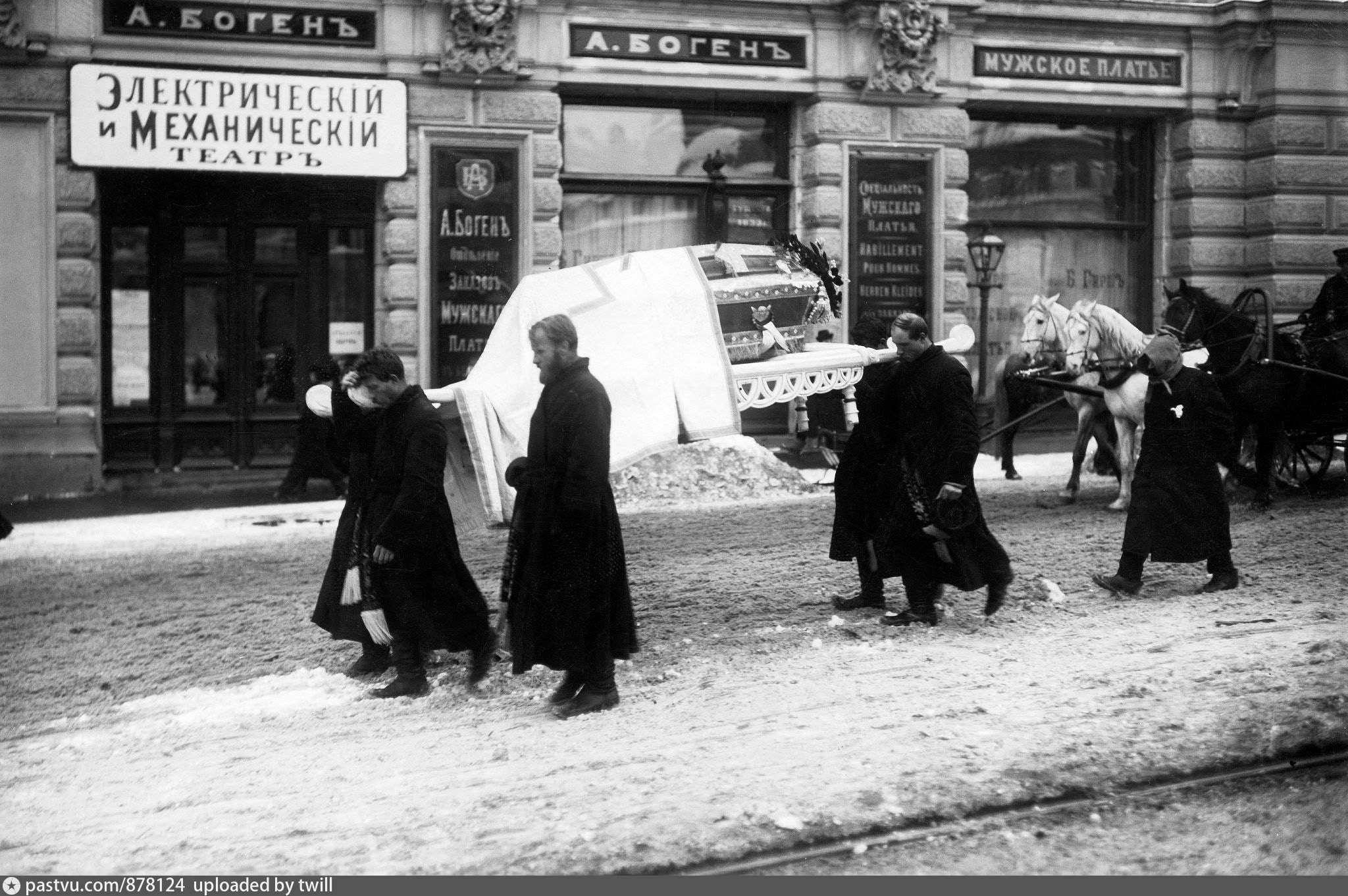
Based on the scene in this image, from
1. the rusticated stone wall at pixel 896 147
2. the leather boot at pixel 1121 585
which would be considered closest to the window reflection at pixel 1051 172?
the rusticated stone wall at pixel 896 147

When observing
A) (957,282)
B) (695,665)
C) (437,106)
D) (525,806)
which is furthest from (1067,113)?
(525,806)

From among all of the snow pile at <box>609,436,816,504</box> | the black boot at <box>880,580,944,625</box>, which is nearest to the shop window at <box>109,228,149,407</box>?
the snow pile at <box>609,436,816,504</box>

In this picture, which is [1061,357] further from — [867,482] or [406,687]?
[406,687]

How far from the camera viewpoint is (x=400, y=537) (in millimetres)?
7363

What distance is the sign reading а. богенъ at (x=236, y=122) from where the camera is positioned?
54.6 ft

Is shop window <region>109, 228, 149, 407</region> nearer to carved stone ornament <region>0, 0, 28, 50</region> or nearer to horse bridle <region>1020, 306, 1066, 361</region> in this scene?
carved stone ornament <region>0, 0, 28, 50</region>

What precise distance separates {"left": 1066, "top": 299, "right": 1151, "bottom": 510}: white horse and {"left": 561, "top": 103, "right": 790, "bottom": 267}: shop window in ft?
18.9

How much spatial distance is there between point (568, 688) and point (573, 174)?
12.4m

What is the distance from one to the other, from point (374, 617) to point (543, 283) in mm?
2694

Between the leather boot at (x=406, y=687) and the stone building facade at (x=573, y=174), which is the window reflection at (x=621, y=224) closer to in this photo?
the stone building facade at (x=573, y=174)

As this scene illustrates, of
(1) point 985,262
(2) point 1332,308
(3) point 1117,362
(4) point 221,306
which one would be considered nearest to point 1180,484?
(3) point 1117,362

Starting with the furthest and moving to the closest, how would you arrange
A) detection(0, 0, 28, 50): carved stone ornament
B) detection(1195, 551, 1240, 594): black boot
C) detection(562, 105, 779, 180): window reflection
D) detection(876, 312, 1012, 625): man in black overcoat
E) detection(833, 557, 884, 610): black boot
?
detection(562, 105, 779, 180): window reflection → detection(0, 0, 28, 50): carved stone ornament → detection(1195, 551, 1240, 594): black boot → detection(833, 557, 884, 610): black boot → detection(876, 312, 1012, 625): man in black overcoat

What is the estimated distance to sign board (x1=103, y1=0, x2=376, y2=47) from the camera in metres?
16.8

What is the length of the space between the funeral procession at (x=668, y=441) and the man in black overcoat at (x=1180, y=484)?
31mm
